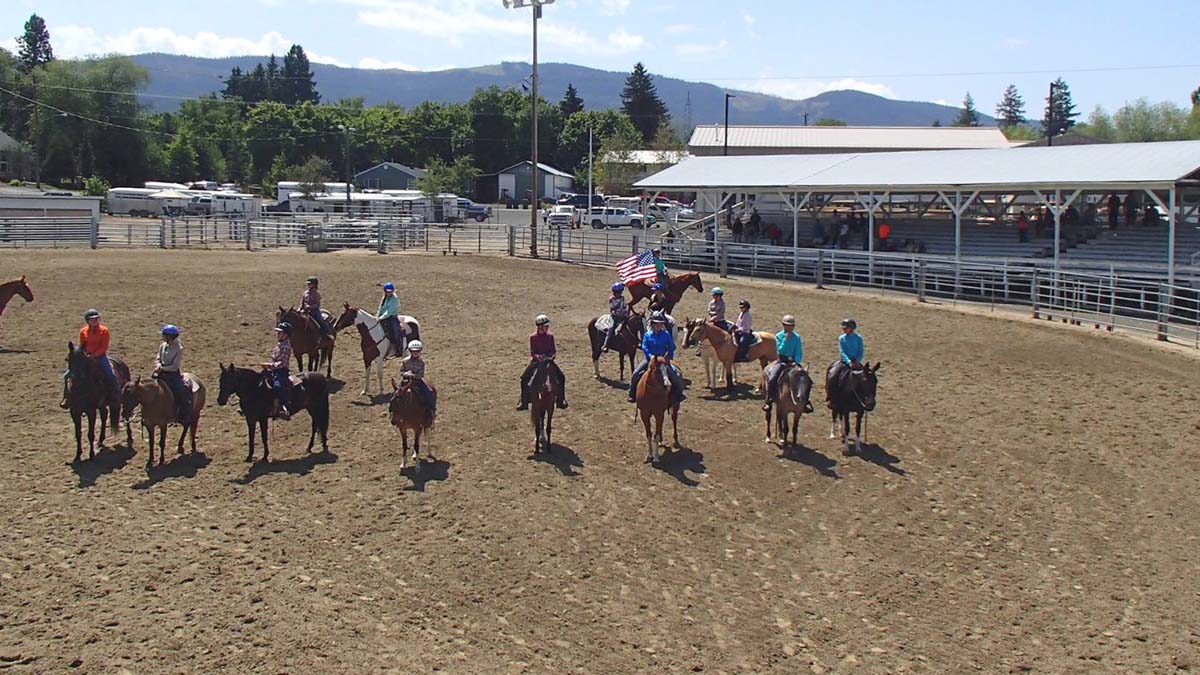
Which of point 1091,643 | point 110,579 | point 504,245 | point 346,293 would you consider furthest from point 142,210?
point 1091,643

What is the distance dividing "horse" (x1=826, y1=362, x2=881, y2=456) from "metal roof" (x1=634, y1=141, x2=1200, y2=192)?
15864mm

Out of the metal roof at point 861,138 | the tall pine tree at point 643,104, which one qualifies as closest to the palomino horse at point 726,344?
the metal roof at point 861,138

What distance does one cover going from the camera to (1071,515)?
11.2m

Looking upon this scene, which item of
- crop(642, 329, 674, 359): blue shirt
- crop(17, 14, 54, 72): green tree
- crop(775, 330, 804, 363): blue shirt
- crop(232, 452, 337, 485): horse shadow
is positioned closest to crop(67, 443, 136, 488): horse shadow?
crop(232, 452, 337, 485): horse shadow

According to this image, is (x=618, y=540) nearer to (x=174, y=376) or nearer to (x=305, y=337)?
(x=174, y=376)

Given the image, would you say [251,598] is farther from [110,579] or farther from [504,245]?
[504,245]

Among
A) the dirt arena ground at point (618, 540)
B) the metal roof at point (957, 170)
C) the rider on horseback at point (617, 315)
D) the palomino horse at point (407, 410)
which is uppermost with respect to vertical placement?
the metal roof at point (957, 170)

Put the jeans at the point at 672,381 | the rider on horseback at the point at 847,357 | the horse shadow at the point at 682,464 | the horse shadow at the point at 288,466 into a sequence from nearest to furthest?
the horse shadow at the point at 288,466
the horse shadow at the point at 682,464
the jeans at the point at 672,381
the rider on horseback at the point at 847,357

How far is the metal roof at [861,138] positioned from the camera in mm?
72812

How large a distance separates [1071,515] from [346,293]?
18.8 metres

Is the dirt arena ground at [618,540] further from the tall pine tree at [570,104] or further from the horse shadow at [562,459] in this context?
the tall pine tree at [570,104]

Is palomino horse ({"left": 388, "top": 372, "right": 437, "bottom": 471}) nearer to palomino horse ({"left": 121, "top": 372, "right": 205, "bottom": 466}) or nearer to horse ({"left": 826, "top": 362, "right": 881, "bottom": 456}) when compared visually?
palomino horse ({"left": 121, "top": 372, "right": 205, "bottom": 466})

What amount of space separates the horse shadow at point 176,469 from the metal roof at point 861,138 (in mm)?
64844

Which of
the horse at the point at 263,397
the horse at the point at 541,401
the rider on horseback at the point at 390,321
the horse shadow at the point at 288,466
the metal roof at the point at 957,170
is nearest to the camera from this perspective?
the horse shadow at the point at 288,466
